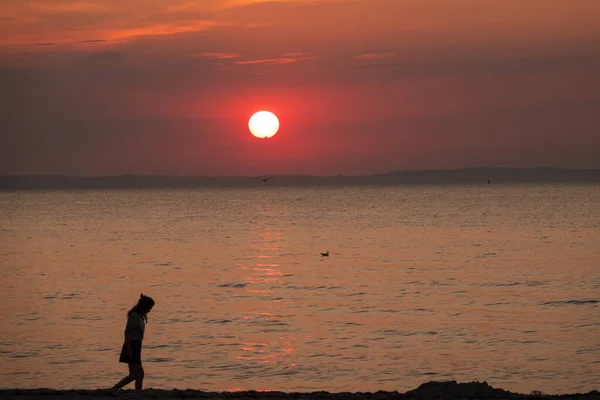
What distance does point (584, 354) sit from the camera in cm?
2728

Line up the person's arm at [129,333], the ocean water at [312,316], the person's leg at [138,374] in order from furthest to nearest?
the ocean water at [312,316] < the person's leg at [138,374] < the person's arm at [129,333]

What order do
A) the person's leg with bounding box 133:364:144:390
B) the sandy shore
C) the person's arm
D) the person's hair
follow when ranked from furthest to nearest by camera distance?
the person's leg with bounding box 133:364:144:390, the person's arm, the person's hair, the sandy shore

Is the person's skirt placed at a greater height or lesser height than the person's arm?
lesser

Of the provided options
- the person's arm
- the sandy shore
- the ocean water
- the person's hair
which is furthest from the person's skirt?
the ocean water

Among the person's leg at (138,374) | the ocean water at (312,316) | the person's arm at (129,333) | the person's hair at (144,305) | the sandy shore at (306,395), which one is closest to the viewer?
the sandy shore at (306,395)

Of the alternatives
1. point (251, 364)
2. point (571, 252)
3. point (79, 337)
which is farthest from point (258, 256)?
point (251, 364)

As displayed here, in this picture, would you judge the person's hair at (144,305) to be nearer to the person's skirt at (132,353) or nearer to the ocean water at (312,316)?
the person's skirt at (132,353)

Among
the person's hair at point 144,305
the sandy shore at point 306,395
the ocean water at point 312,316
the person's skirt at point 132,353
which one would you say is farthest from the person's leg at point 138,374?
the ocean water at point 312,316

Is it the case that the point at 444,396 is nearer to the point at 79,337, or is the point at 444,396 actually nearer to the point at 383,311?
the point at 79,337

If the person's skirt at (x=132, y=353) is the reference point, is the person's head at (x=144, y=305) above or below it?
above

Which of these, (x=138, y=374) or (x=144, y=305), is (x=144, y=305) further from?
(x=138, y=374)

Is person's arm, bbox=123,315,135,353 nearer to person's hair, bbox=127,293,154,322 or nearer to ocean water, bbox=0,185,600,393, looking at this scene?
person's hair, bbox=127,293,154,322

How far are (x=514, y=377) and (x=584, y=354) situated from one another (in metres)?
3.85

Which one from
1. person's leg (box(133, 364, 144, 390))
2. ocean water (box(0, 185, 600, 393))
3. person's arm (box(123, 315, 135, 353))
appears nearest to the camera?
person's arm (box(123, 315, 135, 353))
